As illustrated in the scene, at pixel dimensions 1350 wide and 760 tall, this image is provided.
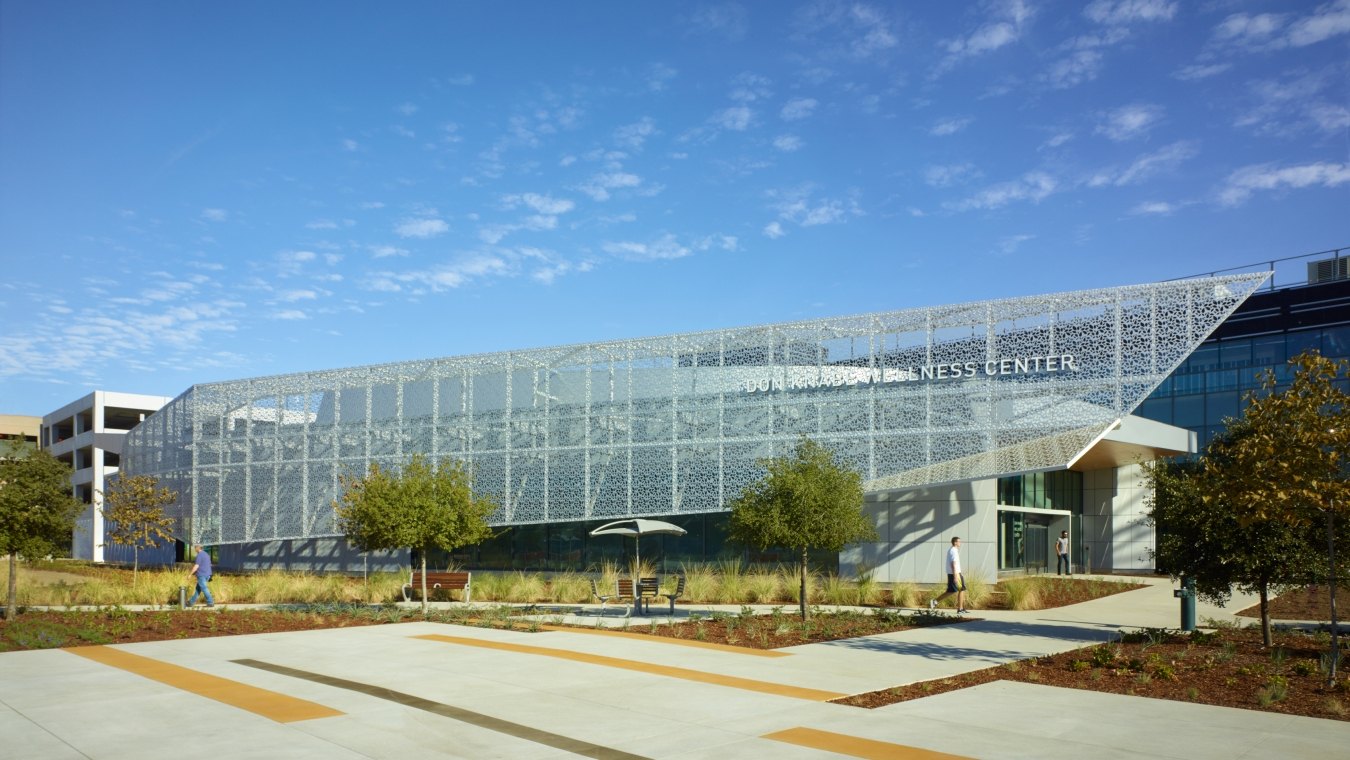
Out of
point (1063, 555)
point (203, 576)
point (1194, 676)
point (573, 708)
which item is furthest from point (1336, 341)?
point (573, 708)

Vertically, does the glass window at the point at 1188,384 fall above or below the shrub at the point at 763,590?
above

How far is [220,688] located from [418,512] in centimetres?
1309

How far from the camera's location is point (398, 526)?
991 inches

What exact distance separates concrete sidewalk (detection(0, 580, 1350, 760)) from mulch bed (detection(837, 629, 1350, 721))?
45 centimetres

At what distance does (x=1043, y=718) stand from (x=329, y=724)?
6.78 meters

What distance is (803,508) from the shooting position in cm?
2014

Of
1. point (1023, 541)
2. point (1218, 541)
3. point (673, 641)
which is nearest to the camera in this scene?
point (1218, 541)

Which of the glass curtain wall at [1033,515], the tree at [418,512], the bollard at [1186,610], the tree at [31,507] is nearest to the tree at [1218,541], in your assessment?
the bollard at [1186,610]

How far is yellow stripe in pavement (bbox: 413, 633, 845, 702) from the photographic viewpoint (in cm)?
1197

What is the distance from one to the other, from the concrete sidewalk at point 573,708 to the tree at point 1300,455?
8.86ft

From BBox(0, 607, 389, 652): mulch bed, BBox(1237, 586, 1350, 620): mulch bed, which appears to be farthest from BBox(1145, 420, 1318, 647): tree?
BBox(0, 607, 389, 652): mulch bed

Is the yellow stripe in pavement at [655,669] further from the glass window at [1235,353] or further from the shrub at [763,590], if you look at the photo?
the glass window at [1235,353]

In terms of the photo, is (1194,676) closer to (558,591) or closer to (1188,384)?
(558,591)

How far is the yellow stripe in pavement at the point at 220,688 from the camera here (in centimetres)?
1063
